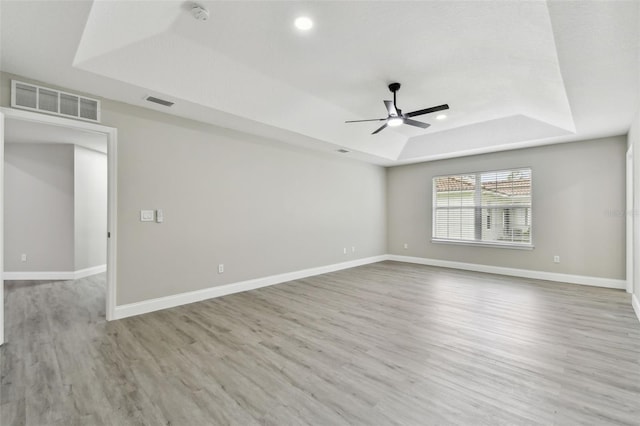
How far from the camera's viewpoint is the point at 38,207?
5816 millimetres

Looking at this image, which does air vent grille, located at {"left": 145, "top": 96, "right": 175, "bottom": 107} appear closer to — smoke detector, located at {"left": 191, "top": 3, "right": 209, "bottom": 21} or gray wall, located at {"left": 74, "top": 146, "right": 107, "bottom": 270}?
smoke detector, located at {"left": 191, "top": 3, "right": 209, "bottom": 21}

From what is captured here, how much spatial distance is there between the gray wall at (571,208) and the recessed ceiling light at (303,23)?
525cm

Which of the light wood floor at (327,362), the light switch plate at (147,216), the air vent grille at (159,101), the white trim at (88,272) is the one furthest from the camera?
the white trim at (88,272)

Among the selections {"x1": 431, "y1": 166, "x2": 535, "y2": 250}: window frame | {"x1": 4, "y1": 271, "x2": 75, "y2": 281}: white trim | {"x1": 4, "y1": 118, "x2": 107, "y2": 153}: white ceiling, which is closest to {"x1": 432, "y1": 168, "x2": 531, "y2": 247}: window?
{"x1": 431, "y1": 166, "x2": 535, "y2": 250}: window frame

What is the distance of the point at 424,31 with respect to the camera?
8.92ft

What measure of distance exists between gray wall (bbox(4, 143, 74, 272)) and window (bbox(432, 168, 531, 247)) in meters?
7.98

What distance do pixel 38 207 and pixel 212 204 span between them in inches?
163

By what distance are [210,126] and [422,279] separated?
4.60 metres

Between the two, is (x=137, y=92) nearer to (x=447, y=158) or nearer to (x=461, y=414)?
(x=461, y=414)

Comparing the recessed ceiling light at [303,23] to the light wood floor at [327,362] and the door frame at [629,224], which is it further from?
the door frame at [629,224]

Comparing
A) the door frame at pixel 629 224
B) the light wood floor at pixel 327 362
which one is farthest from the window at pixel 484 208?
the light wood floor at pixel 327 362

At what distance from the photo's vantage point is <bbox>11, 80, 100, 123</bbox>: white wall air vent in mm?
2969

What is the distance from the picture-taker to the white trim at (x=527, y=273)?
16.5 feet

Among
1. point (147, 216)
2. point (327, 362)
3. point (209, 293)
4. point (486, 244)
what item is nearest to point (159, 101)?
point (147, 216)
